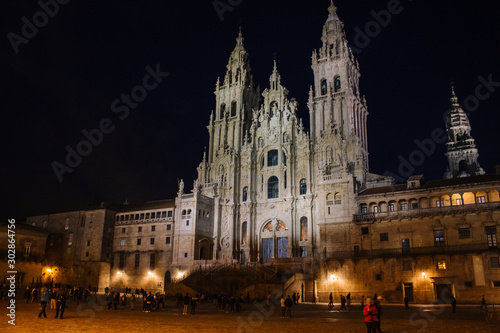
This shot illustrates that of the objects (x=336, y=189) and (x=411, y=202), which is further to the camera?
(x=336, y=189)

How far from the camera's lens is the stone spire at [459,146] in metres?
82.6

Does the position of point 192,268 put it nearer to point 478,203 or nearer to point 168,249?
point 168,249

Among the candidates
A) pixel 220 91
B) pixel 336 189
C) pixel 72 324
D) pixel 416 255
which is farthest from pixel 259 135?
pixel 72 324

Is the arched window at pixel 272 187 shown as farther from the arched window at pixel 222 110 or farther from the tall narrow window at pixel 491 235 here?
the tall narrow window at pixel 491 235

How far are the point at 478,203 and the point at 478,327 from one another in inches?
994

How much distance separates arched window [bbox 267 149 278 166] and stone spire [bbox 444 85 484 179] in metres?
37.3

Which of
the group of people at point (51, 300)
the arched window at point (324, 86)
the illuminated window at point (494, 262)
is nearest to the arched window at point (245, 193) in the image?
the arched window at point (324, 86)

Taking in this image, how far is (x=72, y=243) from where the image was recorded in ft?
222

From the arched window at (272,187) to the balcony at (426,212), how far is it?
1700 centimetres

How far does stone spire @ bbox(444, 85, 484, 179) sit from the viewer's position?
3250 inches

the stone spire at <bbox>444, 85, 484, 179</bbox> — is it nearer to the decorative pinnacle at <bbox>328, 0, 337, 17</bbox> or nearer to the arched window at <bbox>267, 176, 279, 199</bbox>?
the decorative pinnacle at <bbox>328, 0, 337, 17</bbox>

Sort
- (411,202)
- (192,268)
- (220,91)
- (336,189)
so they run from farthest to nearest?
(220,91) → (192,268) → (336,189) → (411,202)

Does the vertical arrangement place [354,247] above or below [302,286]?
above

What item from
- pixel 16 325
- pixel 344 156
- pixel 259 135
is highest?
pixel 259 135
